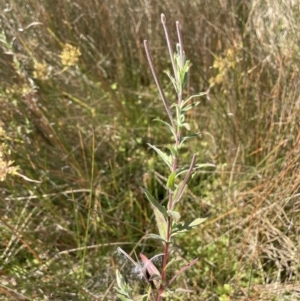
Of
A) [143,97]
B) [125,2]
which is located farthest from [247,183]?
[125,2]

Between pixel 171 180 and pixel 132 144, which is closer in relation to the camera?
pixel 171 180

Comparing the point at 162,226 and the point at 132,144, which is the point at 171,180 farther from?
the point at 132,144

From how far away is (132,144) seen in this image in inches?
61.9

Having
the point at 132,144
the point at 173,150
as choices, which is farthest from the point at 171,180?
the point at 132,144

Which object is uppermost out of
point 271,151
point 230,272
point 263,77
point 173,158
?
point 173,158

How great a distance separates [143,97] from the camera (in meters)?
1.73

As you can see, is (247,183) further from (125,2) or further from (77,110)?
(125,2)

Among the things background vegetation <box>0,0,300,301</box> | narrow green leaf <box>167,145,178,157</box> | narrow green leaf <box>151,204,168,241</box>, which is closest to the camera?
narrow green leaf <box>167,145,178,157</box>

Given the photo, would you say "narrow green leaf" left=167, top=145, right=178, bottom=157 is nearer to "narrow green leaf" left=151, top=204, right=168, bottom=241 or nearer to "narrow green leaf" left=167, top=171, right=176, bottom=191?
"narrow green leaf" left=167, top=171, right=176, bottom=191

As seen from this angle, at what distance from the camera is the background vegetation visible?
1.19 m

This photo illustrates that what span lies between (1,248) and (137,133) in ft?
2.03

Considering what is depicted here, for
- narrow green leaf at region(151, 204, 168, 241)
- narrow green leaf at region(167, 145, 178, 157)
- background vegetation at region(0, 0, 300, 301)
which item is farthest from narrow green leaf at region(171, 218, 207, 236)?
background vegetation at region(0, 0, 300, 301)

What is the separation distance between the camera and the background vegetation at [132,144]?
3.89 feet

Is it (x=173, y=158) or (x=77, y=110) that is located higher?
(x=173, y=158)
